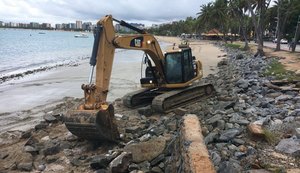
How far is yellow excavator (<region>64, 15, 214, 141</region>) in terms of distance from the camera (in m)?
8.77

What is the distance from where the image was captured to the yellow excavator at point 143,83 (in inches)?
345

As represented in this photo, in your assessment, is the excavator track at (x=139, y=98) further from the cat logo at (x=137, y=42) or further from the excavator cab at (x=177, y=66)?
the cat logo at (x=137, y=42)

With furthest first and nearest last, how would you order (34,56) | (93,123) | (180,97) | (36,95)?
(34,56)
(36,95)
(180,97)
(93,123)

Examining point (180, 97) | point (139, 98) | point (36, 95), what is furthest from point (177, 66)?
point (36, 95)

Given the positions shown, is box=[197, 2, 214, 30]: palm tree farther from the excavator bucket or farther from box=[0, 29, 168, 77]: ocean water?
the excavator bucket

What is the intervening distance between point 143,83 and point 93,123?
19.6 feet

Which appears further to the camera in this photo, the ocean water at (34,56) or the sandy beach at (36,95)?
the ocean water at (34,56)

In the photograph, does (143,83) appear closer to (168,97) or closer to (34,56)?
(168,97)

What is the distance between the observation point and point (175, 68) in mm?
14273

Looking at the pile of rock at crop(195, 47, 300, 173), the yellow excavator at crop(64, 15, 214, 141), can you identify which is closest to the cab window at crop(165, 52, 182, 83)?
the yellow excavator at crop(64, 15, 214, 141)

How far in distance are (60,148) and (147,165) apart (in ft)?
8.95

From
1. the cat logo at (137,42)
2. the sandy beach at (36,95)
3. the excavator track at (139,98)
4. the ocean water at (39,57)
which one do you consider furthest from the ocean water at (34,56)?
the cat logo at (137,42)

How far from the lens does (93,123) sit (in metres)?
8.51

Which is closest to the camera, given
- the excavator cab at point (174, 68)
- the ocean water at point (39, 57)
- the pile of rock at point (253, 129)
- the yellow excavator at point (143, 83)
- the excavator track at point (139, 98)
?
the pile of rock at point (253, 129)
